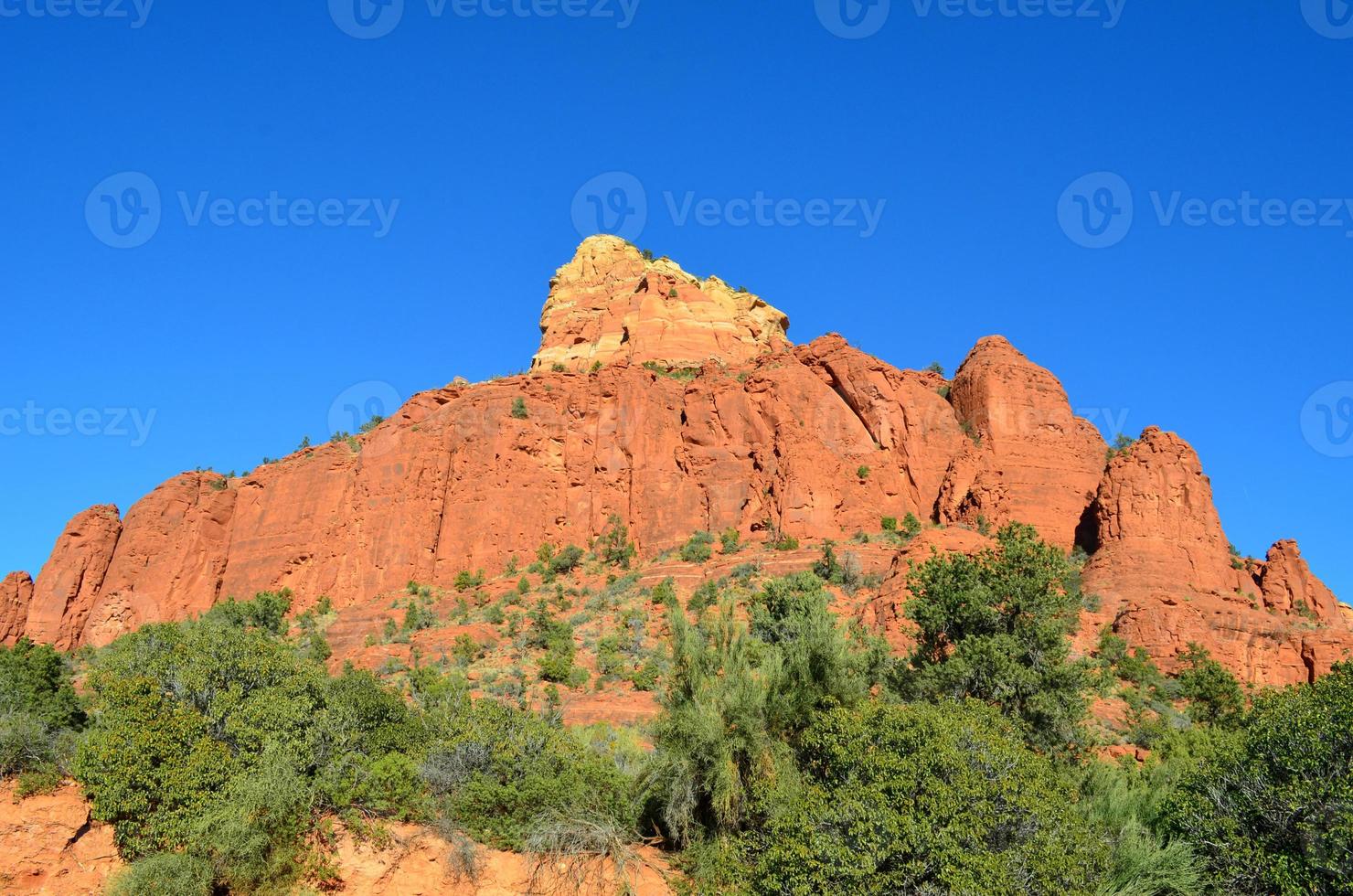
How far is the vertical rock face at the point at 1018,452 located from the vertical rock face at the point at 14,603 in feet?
189

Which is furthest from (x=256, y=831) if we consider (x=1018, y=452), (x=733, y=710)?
(x=1018, y=452)

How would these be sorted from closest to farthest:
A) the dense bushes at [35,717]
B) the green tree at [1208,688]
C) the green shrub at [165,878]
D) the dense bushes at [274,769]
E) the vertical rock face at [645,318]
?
1. the green shrub at [165,878]
2. the dense bushes at [274,769]
3. the dense bushes at [35,717]
4. the green tree at [1208,688]
5. the vertical rock face at [645,318]

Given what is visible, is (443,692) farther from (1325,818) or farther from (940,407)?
(940,407)

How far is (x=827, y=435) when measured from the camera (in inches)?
2355

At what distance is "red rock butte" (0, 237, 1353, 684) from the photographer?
53188 mm

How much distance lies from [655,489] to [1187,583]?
1139 inches

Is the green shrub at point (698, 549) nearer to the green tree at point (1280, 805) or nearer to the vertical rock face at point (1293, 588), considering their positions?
the vertical rock face at point (1293, 588)

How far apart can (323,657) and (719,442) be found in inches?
1021

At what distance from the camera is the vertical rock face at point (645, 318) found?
82.3 m

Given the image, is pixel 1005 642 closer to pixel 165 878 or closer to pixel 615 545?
pixel 165 878

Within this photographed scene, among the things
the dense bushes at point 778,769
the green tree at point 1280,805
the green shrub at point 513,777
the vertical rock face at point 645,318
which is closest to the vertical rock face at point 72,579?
the vertical rock face at point 645,318

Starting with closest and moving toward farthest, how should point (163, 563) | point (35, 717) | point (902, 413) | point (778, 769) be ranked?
point (778, 769), point (35, 717), point (902, 413), point (163, 563)

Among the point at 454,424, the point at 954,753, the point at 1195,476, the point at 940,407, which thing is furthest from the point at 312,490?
the point at 954,753

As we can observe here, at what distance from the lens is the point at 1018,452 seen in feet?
188
